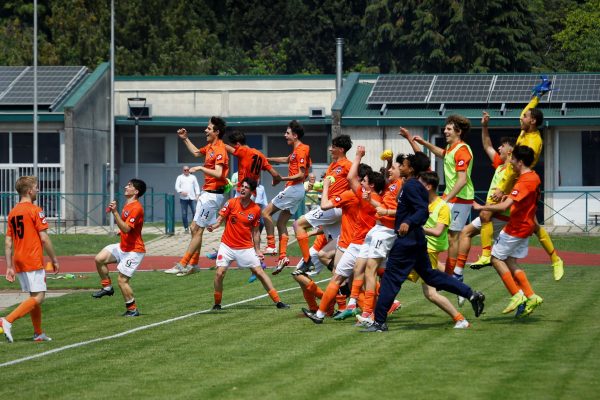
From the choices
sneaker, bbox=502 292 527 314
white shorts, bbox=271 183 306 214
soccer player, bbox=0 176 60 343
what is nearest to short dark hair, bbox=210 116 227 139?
white shorts, bbox=271 183 306 214

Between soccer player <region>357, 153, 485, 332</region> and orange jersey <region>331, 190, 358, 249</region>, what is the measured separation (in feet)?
4.22

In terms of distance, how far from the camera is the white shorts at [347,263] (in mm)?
14812

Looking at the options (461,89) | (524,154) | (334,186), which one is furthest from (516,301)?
(461,89)

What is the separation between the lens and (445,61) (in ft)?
192

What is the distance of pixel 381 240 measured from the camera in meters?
14.4

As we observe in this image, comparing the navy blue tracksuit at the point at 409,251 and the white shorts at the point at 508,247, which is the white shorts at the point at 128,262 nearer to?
the navy blue tracksuit at the point at 409,251

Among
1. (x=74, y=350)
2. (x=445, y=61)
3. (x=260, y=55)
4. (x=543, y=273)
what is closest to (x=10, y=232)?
(x=74, y=350)

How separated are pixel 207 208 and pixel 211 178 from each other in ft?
1.72

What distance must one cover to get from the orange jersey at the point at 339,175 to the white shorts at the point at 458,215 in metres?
1.44

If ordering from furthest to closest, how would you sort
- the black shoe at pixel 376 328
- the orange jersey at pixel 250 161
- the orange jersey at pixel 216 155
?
the orange jersey at pixel 216 155
the orange jersey at pixel 250 161
the black shoe at pixel 376 328

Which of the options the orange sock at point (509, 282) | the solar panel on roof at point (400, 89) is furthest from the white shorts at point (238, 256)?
the solar panel on roof at point (400, 89)

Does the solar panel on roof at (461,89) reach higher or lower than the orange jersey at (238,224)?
higher

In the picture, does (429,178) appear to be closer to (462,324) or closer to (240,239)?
(462,324)

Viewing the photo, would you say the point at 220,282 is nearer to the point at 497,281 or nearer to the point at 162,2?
the point at 497,281
